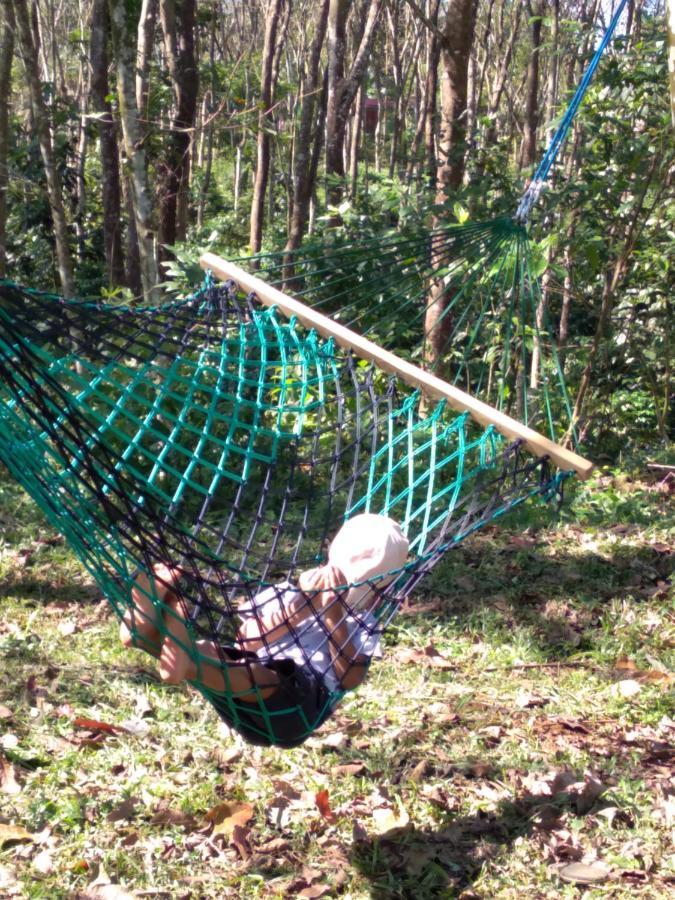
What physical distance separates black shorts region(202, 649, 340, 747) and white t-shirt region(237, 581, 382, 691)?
0.03m

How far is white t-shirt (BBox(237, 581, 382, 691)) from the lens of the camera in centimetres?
201

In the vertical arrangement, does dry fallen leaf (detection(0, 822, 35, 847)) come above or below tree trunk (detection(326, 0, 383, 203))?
below

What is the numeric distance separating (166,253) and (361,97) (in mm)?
5780

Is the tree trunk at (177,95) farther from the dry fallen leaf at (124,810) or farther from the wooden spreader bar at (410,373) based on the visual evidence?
the dry fallen leaf at (124,810)

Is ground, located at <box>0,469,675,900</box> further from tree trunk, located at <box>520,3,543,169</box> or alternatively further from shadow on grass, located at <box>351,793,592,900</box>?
tree trunk, located at <box>520,3,543,169</box>

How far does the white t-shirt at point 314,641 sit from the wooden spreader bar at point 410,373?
54 cm

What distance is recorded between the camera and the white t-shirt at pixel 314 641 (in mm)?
2014

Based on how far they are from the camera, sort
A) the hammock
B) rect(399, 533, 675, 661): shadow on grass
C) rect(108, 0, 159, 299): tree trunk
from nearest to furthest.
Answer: the hammock, rect(399, 533, 675, 661): shadow on grass, rect(108, 0, 159, 299): tree trunk

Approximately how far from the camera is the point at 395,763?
2.47m

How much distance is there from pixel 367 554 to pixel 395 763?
68 cm

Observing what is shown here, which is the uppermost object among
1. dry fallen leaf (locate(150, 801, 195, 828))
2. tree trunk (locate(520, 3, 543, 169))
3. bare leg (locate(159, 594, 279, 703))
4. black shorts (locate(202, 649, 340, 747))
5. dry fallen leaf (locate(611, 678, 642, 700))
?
tree trunk (locate(520, 3, 543, 169))

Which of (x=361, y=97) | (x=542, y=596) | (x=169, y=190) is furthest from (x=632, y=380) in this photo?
(x=361, y=97)

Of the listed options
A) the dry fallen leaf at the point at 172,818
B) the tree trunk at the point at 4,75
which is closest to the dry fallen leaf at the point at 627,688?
the dry fallen leaf at the point at 172,818

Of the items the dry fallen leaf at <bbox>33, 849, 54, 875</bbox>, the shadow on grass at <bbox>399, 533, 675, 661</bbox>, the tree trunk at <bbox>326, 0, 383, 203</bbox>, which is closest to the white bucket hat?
the dry fallen leaf at <bbox>33, 849, 54, 875</bbox>
